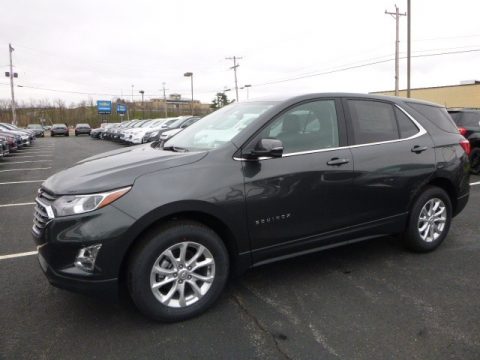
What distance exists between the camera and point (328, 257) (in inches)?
172

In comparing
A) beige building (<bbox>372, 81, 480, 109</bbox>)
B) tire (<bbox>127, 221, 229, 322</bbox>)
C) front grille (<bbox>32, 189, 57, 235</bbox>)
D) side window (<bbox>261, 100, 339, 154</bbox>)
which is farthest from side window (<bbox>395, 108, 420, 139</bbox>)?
beige building (<bbox>372, 81, 480, 109</bbox>)

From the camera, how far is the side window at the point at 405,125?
4.22 metres

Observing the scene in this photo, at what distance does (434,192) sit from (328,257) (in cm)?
134

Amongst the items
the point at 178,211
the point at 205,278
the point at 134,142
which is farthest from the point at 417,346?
the point at 134,142

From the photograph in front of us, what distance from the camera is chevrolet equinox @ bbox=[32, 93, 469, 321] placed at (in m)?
2.80

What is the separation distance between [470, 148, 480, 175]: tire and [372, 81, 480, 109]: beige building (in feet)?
116

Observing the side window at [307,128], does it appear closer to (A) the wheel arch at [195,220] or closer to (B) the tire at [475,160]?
(A) the wheel arch at [195,220]

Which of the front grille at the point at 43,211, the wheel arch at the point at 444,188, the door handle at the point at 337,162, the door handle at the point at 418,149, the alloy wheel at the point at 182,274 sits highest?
the door handle at the point at 418,149

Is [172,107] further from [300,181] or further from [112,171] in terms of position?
[112,171]

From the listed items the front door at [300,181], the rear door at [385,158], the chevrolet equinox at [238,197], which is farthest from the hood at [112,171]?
the rear door at [385,158]

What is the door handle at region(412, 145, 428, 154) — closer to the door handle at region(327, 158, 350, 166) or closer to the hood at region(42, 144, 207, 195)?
the door handle at region(327, 158, 350, 166)

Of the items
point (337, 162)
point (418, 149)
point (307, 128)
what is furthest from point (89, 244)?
point (418, 149)

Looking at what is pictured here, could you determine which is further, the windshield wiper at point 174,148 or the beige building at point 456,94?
the beige building at point 456,94

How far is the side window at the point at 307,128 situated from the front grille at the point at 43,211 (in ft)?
5.59
